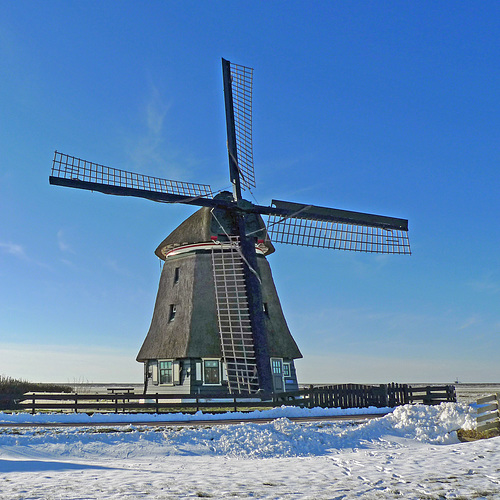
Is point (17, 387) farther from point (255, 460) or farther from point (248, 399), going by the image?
point (255, 460)

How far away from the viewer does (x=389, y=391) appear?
1014 inches

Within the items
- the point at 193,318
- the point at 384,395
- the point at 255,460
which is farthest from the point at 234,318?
the point at 255,460

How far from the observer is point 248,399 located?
2434 centimetres

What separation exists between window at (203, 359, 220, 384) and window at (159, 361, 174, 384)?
1837mm

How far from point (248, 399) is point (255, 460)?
10.7 metres

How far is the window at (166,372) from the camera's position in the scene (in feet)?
87.9

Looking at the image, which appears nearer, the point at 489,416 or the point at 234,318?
the point at 489,416

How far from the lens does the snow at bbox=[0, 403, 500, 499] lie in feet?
31.4

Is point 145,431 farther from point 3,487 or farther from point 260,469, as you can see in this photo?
point 3,487

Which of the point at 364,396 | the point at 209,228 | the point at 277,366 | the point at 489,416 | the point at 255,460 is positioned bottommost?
the point at 255,460

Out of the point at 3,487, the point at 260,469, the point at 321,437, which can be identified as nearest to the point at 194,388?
the point at 321,437

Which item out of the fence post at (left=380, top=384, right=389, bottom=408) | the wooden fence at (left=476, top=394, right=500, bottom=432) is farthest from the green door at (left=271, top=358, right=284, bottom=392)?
the wooden fence at (left=476, top=394, right=500, bottom=432)

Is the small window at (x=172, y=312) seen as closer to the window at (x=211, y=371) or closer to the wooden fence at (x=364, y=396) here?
the window at (x=211, y=371)

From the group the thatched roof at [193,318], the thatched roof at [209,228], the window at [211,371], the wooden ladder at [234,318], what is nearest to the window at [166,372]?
the thatched roof at [193,318]
